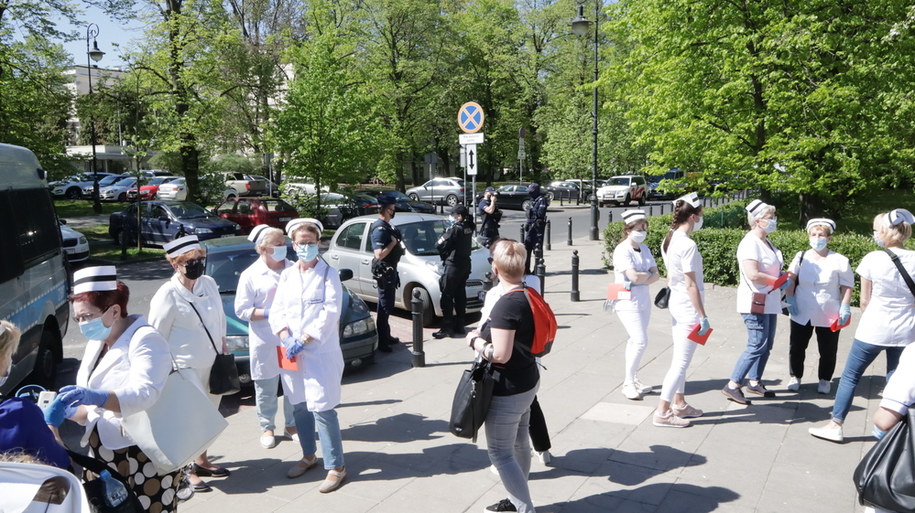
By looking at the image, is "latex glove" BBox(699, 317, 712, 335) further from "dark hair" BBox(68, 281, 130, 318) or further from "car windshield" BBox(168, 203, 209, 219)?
"car windshield" BBox(168, 203, 209, 219)

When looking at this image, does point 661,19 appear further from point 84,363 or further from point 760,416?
point 84,363

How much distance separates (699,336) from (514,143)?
4667 centimetres

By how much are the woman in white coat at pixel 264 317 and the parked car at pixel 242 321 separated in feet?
4.78

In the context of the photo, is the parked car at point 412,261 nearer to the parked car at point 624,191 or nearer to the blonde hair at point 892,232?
the blonde hair at point 892,232

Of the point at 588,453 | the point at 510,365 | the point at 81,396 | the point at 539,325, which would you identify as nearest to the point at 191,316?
the point at 81,396

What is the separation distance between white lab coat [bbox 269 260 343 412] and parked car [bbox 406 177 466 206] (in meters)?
33.4

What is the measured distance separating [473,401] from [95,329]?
2015 mm

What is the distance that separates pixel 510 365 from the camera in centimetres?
407

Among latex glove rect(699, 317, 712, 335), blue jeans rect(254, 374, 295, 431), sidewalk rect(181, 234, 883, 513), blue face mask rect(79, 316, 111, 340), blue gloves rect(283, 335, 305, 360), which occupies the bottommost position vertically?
sidewalk rect(181, 234, 883, 513)

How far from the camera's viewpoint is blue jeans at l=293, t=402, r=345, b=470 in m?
4.86

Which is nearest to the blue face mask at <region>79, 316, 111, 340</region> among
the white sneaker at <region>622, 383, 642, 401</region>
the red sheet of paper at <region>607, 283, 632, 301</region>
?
the red sheet of paper at <region>607, 283, 632, 301</region>

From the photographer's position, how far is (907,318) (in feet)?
17.1

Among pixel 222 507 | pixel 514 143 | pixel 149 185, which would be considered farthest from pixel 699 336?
pixel 514 143

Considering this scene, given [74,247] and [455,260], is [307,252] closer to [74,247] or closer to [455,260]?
[455,260]
